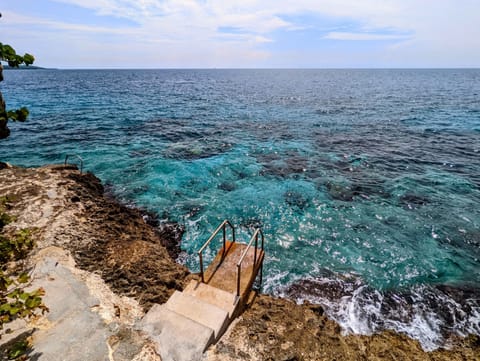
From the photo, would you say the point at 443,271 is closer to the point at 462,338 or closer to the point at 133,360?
the point at 462,338

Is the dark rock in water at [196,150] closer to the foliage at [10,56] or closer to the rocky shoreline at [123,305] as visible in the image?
the rocky shoreline at [123,305]

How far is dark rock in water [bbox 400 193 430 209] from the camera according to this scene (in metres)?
14.1

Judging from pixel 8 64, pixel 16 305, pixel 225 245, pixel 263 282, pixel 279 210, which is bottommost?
pixel 263 282

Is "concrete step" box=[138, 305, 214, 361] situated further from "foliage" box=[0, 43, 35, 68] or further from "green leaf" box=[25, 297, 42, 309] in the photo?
"foliage" box=[0, 43, 35, 68]

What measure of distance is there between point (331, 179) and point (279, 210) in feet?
17.1

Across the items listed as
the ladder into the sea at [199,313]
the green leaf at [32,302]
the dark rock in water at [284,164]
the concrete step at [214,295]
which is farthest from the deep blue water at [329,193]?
the green leaf at [32,302]

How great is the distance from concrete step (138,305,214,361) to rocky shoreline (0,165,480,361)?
0.20 meters

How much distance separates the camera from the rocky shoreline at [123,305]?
5383mm

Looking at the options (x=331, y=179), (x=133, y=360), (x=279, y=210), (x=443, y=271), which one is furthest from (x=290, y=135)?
(x=133, y=360)

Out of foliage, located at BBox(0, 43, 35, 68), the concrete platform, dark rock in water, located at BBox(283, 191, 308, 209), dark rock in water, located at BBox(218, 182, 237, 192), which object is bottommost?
dark rock in water, located at BBox(283, 191, 308, 209)

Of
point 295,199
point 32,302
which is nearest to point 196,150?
point 295,199

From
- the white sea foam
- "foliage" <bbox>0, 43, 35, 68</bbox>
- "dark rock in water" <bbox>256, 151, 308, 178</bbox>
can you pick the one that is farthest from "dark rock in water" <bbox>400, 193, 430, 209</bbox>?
"foliage" <bbox>0, 43, 35, 68</bbox>

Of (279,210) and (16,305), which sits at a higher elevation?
(16,305)

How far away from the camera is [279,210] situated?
45.8 ft
